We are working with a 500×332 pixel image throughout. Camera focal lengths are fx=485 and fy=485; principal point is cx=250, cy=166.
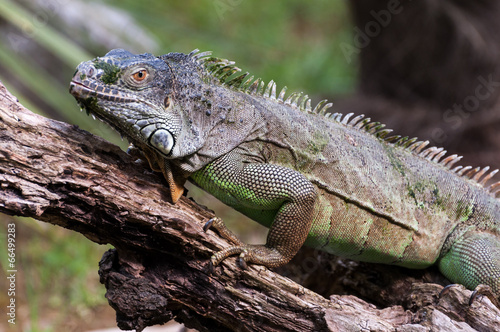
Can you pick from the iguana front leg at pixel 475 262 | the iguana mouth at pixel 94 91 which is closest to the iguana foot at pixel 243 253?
the iguana mouth at pixel 94 91

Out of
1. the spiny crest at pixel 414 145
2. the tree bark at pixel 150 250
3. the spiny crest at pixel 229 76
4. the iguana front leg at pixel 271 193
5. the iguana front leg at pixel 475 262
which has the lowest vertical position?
the tree bark at pixel 150 250

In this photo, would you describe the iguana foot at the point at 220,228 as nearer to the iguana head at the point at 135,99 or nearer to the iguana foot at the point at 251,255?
the iguana foot at the point at 251,255

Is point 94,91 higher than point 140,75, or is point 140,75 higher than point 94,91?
point 140,75

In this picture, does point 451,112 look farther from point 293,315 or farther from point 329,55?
point 293,315

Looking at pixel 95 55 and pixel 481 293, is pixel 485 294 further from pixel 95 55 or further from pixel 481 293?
pixel 95 55

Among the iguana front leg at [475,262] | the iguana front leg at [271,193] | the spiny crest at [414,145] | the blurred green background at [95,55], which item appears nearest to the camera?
the iguana front leg at [271,193]

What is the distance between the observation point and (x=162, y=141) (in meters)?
3.69

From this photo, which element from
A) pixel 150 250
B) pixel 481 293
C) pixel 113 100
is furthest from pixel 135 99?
pixel 481 293

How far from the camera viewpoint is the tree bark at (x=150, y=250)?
11.4ft

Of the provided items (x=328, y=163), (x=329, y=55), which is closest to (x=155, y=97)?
(x=328, y=163)

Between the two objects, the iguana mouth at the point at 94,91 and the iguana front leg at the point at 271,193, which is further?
the iguana front leg at the point at 271,193

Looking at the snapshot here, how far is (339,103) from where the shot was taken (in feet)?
37.0

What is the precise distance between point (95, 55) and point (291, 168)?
292 inches

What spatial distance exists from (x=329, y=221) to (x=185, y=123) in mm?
1564
